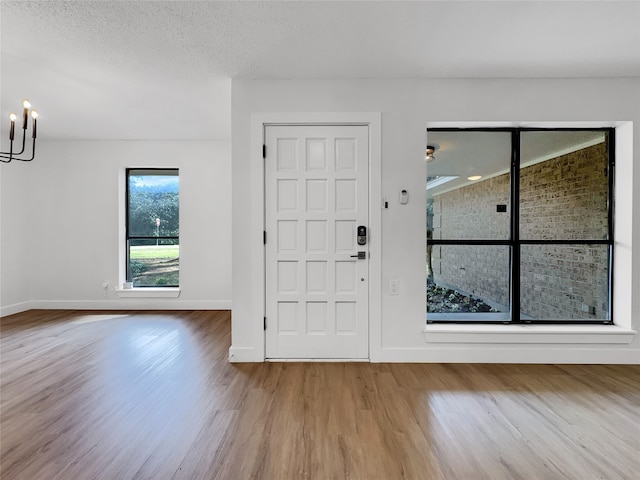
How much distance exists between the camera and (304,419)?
196 centimetres

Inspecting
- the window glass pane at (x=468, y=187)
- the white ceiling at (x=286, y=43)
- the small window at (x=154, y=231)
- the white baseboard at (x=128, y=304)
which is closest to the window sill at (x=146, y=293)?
the white baseboard at (x=128, y=304)

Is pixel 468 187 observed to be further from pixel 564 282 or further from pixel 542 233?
pixel 564 282

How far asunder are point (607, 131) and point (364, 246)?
2.67 metres

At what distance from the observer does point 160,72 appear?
108 inches

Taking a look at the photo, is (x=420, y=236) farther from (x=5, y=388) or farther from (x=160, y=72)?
(x=5, y=388)

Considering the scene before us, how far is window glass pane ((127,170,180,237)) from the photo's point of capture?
4.94 meters

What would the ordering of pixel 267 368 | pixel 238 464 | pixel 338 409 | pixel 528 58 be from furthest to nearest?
1. pixel 267 368
2. pixel 528 58
3. pixel 338 409
4. pixel 238 464

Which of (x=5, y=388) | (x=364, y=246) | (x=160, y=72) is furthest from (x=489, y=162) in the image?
(x=5, y=388)

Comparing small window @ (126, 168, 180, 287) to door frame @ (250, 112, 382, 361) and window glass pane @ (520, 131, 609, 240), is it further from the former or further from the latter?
window glass pane @ (520, 131, 609, 240)

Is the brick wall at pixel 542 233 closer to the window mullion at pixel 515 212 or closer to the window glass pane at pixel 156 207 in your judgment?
the window mullion at pixel 515 212

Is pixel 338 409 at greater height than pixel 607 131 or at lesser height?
lesser

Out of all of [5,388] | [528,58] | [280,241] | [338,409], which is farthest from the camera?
[280,241]

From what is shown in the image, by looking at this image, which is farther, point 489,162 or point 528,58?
point 489,162

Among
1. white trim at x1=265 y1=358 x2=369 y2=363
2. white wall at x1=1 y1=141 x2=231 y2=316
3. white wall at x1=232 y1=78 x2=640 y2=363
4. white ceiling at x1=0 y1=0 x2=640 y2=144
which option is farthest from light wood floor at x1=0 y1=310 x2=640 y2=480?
white ceiling at x1=0 y1=0 x2=640 y2=144
